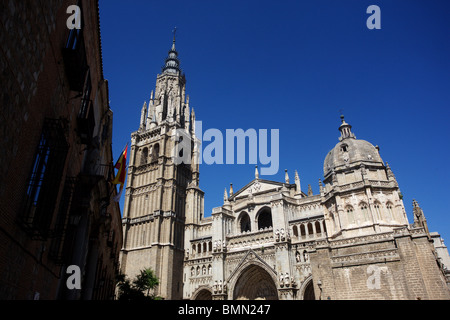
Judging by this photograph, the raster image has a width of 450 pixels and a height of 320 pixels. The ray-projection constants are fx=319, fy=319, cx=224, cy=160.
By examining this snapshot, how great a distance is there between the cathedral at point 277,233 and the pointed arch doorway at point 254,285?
127mm

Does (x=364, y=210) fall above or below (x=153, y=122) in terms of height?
below

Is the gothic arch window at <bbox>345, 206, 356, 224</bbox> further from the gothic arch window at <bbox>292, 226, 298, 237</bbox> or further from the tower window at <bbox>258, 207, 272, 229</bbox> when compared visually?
the tower window at <bbox>258, 207, 272, 229</bbox>

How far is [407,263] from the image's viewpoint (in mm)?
20547

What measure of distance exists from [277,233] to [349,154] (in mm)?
12863

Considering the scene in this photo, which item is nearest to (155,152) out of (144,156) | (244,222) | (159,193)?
(144,156)

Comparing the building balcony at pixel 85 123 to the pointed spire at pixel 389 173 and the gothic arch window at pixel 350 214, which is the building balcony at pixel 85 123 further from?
the pointed spire at pixel 389 173

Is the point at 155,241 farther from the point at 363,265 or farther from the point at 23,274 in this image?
the point at 23,274

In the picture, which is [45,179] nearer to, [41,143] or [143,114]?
[41,143]

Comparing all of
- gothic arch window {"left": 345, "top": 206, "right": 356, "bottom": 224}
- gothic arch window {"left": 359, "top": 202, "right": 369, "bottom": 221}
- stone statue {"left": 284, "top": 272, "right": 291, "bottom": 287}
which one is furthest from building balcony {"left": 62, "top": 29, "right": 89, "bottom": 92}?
stone statue {"left": 284, "top": 272, "right": 291, "bottom": 287}

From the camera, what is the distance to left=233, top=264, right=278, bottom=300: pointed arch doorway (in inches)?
1554

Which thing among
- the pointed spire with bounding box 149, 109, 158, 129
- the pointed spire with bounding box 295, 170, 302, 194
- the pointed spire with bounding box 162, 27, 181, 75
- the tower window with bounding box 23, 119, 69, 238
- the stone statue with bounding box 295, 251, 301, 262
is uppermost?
the pointed spire with bounding box 162, 27, 181, 75

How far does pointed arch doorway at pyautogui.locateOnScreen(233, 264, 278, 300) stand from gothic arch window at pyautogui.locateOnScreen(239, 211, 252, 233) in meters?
7.81

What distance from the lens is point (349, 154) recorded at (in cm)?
3816
